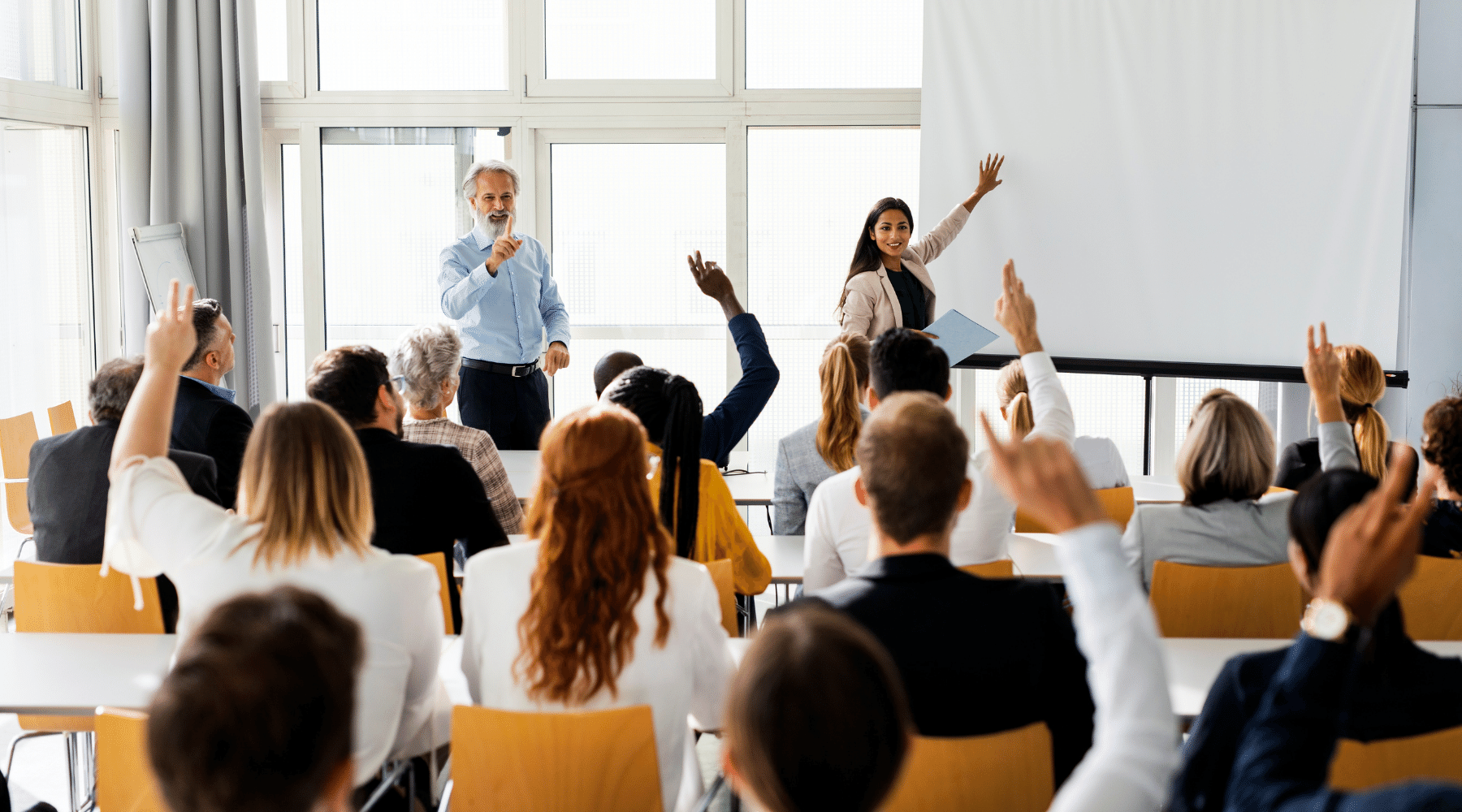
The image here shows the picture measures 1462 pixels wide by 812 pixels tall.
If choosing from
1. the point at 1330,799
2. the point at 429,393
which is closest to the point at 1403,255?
the point at 429,393

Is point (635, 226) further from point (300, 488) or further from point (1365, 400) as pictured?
point (300, 488)

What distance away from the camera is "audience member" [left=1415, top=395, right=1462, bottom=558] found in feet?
7.59

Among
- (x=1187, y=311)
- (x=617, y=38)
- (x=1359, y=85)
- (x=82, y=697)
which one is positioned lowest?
(x=82, y=697)

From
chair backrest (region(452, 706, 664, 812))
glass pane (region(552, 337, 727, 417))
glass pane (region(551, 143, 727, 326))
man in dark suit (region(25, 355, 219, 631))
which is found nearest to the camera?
chair backrest (region(452, 706, 664, 812))

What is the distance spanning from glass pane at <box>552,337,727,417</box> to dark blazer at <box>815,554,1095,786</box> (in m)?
4.16

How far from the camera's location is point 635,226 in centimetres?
550

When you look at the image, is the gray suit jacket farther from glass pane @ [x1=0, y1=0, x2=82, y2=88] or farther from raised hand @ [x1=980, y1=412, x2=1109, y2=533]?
glass pane @ [x1=0, y1=0, x2=82, y2=88]

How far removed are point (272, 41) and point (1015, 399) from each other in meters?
4.19

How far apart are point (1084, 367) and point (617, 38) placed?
8.97 ft

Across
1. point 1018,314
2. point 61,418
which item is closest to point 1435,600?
point 1018,314

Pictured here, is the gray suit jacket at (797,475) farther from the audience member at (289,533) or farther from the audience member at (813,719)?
the audience member at (813,719)

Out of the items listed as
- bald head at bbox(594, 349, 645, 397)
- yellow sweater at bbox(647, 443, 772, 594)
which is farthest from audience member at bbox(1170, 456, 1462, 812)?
bald head at bbox(594, 349, 645, 397)

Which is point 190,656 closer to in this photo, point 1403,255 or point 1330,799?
point 1330,799

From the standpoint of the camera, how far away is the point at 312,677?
82 cm
